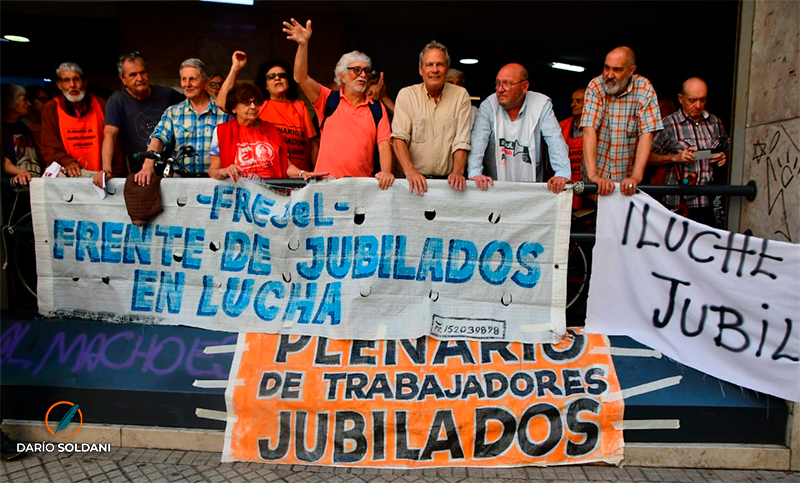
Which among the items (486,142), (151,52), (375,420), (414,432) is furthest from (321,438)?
(151,52)

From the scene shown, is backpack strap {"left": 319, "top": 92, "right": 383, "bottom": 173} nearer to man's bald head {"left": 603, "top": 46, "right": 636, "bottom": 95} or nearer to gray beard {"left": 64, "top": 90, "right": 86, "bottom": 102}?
man's bald head {"left": 603, "top": 46, "right": 636, "bottom": 95}

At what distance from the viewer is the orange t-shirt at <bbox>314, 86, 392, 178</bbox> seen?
4.10 m

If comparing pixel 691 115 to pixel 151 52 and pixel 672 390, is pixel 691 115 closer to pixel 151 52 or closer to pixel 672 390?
pixel 672 390

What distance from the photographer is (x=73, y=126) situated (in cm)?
477

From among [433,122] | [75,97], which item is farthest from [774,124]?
[75,97]

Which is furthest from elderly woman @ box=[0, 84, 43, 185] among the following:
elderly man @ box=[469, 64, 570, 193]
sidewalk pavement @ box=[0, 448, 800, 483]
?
elderly man @ box=[469, 64, 570, 193]

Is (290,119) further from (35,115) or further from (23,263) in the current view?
(35,115)

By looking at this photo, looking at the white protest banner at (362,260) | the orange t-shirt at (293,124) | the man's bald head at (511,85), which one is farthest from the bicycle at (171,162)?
the man's bald head at (511,85)

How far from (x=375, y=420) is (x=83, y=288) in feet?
7.60

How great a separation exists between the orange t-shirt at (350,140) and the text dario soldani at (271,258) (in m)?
0.40

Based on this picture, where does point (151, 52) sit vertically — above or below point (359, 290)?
above

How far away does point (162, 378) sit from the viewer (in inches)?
143

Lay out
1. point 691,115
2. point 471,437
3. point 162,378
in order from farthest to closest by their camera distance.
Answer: point 691,115, point 162,378, point 471,437

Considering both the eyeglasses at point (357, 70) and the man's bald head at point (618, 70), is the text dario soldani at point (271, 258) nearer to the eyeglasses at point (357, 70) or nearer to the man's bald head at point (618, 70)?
the eyeglasses at point (357, 70)
